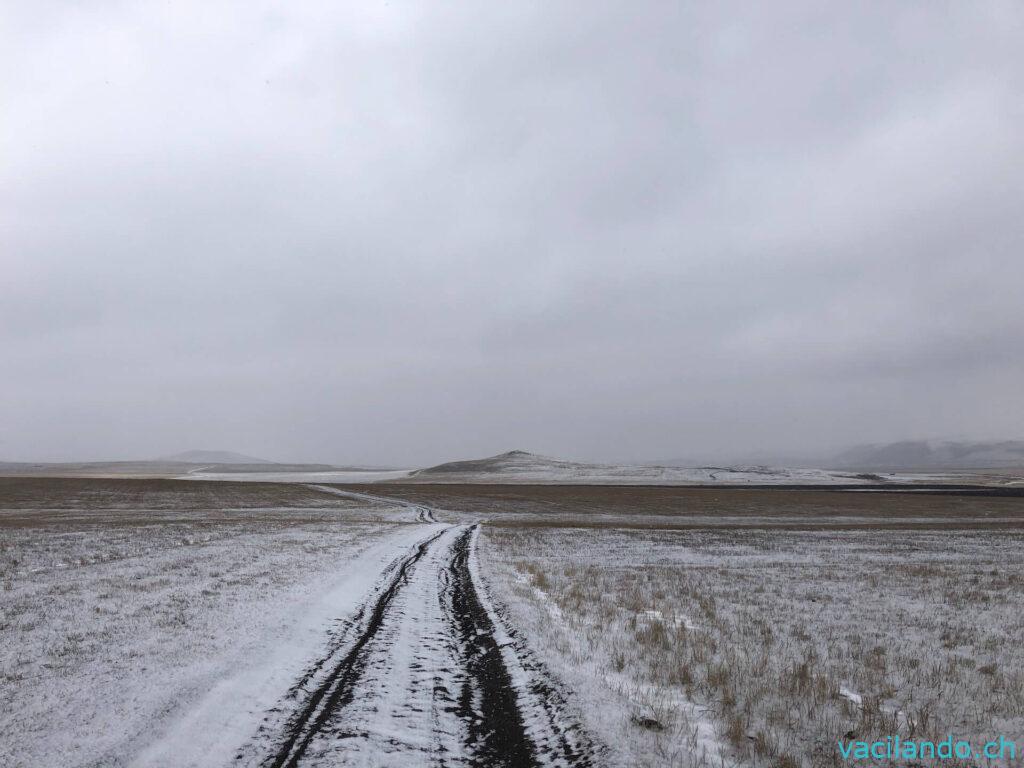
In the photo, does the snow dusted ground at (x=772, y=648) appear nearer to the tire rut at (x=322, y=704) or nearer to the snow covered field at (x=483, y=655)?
the snow covered field at (x=483, y=655)

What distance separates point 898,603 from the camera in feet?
49.2

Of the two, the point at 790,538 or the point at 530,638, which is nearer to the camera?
the point at 530,638

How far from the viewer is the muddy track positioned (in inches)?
241

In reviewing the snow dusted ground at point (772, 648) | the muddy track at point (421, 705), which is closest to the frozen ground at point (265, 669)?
the muddy track at point (421, 705)

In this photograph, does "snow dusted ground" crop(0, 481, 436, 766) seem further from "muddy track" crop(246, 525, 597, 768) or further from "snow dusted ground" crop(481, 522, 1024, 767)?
"snow dusted ground" crop(481, 522, 1024, 767)

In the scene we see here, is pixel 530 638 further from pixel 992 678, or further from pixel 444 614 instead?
pixel 992 678

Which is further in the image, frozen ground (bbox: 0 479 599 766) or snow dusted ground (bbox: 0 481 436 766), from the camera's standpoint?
snow dusted ground (bbox: 0 481 436 766)

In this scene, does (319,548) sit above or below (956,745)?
below

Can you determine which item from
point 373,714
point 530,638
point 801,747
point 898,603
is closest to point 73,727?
point 373,714

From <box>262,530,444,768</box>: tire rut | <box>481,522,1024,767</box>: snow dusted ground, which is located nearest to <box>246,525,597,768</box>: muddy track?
<box>262,530,444,768</box>: tire rut

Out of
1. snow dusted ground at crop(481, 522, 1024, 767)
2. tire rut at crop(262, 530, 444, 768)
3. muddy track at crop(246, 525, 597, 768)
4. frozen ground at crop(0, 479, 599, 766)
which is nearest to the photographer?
tire rut at crop(262, 530, 444, 768)

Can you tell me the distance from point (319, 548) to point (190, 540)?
6786 millimetres

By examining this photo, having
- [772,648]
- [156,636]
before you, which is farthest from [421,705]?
[772,648]

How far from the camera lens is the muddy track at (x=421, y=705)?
6129 millimetres
